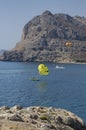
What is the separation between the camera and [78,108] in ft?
231

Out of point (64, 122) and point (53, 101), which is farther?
point (53, 101)

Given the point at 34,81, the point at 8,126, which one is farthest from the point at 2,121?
the point at 34,81

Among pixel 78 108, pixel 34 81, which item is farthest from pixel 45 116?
pixel 34 81

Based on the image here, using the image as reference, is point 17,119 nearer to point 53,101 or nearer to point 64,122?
point 64,122

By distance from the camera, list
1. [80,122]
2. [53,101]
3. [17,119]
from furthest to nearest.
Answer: [53,101], [80,122], [17,119]

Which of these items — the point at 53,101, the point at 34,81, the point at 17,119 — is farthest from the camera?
the point at 34,81

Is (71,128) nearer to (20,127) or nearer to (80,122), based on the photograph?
(80,122)

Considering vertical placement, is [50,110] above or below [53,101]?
above

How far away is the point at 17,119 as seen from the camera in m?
28.6

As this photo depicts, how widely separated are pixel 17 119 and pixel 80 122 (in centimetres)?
715

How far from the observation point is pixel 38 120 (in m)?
29.9

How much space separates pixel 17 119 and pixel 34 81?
12209 cm

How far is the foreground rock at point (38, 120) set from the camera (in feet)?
87.7

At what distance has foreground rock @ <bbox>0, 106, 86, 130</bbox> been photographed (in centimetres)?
2673
